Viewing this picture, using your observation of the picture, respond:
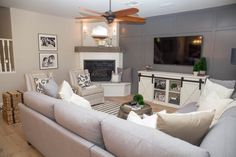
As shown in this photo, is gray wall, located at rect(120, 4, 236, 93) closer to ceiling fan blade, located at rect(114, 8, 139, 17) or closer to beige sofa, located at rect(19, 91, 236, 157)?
ceiling fan blade, located at rect(114, 8, 139, 17)

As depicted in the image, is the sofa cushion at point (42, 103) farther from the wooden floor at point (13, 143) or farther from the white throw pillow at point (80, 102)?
the wooden floor at point (13, 143)

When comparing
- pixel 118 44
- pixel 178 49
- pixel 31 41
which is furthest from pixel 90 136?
pixel 118 44

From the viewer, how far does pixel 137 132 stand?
3.96 feet

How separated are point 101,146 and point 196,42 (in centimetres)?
387

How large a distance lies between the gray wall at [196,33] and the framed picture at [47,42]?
2.30m

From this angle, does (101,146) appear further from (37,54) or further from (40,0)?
(37,54)

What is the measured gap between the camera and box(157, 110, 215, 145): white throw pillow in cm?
127

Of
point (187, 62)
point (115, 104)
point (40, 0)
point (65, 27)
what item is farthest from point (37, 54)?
point (187, 62)

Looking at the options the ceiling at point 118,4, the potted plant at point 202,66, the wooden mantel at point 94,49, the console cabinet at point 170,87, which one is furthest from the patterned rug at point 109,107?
the ceiling at point 118,4

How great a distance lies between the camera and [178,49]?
184 inches

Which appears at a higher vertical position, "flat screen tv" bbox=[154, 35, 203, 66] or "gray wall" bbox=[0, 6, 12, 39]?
"gray wall" bbox=[0, 6, 12, 39]

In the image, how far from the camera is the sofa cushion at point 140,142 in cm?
99

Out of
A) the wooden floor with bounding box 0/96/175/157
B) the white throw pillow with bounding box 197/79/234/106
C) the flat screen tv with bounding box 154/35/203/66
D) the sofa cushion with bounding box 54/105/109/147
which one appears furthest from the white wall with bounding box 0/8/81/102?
the white throw pillow with bounding box 197/79/234/106

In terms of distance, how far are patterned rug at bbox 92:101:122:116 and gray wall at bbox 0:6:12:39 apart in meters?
2.89
